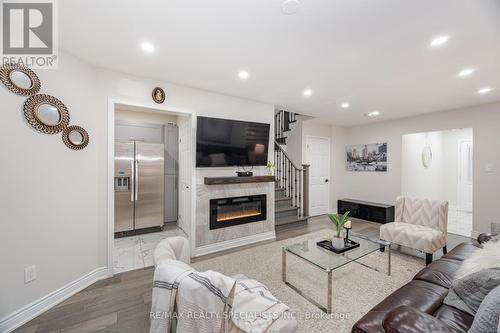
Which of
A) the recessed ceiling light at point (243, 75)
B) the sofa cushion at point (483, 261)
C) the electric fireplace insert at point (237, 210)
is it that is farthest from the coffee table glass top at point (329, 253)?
the recessed ceiling light at point (243, 75)

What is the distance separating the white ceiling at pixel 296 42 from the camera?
1581mm

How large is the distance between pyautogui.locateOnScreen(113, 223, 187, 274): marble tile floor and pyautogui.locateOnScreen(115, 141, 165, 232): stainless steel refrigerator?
0.23 m

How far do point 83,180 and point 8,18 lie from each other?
1573 millimetres

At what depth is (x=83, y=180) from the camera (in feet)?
7.97

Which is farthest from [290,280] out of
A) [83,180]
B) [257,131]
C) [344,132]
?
[344,132]

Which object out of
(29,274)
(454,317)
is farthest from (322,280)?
(29,274)

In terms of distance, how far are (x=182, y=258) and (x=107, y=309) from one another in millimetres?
1063

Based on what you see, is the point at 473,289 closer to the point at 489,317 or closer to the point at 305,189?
the point at 489,317

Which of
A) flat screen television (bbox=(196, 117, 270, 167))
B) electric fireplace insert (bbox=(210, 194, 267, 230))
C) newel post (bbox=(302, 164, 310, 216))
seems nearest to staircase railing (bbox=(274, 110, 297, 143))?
newel post (bbox=(302, 164, 310, 216))

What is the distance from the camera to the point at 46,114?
6.78 ft

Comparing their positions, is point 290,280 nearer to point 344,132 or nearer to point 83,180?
point 83,180

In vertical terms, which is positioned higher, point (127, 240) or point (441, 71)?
point (441, 71)

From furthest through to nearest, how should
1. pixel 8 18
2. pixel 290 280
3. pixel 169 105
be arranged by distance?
pixel 169 105 < pixel 290 280 < pixel 8 18

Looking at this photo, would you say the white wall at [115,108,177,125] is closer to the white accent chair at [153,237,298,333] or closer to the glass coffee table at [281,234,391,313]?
the white accent chair at [153,237,298,333]
